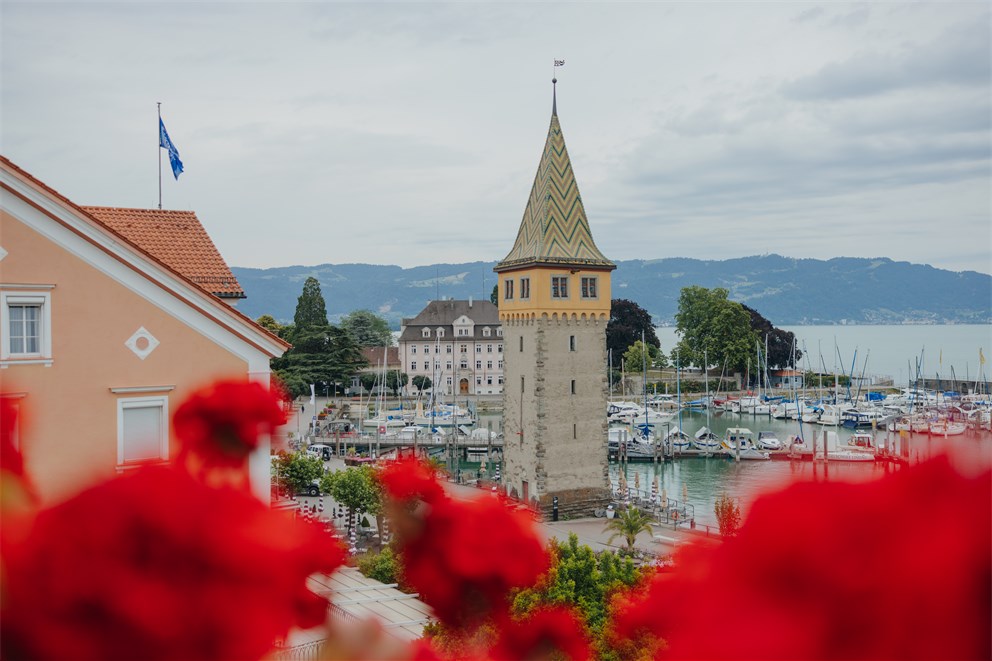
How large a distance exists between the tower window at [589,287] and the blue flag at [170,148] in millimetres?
22849

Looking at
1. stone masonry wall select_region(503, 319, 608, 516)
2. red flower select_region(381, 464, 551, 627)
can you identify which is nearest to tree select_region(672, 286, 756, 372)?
stone masonry wall select_region(503, 319, 608, 516)

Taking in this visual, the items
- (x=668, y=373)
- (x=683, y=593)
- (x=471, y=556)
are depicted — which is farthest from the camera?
(x=668, y=373)

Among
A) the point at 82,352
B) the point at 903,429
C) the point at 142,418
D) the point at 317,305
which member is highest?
the point at 317,305

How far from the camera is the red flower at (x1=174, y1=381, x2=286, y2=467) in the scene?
9.96 ft

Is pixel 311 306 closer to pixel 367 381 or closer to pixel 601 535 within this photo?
pixel 367 381

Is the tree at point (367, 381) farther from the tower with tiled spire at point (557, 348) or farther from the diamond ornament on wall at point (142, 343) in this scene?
the diamond ornament on wall at point (142, 343)

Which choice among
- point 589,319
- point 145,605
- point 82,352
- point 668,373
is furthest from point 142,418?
point 668,373

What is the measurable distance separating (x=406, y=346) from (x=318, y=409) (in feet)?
59.7

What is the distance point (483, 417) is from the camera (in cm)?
8262

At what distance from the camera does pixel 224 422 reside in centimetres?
307

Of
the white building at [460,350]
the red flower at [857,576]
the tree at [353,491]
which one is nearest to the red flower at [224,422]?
the red flower at [857,576]

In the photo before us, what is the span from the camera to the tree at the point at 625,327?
336ft

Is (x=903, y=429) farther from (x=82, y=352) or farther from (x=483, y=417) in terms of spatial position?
(x=82, y=352)

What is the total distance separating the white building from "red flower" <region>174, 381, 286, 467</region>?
91425 mm
